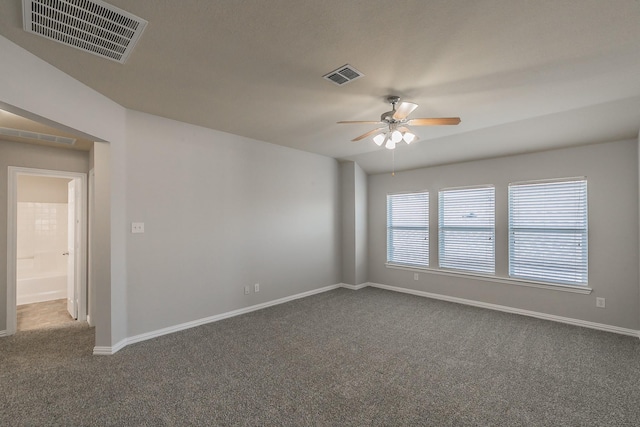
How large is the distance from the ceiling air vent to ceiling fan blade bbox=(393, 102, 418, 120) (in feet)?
1.55

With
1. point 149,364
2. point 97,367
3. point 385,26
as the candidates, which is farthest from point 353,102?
point 97,367

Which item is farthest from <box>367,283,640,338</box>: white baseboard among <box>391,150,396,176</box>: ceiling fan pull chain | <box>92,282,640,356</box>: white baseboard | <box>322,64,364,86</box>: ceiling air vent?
<box>322,64,364,86</box>: ceiling air vent

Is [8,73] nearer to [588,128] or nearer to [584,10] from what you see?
[584,10]

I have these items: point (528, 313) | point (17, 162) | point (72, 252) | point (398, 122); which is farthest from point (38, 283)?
point (528, 313)

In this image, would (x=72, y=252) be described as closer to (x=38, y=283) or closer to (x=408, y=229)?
(x=38, y=283)

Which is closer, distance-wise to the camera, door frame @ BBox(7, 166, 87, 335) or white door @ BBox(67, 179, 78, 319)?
door frame @ BBox(7, 166, 87, 335)

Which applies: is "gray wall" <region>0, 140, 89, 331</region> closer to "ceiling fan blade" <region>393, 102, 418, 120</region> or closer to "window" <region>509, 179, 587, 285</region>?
"ceiling fan blade" <region>393, 102, 418, 120</region>

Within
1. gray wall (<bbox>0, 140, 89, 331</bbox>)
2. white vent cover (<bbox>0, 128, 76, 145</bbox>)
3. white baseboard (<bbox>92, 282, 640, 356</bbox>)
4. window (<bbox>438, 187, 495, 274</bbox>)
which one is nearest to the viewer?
white baseboard (<bbox>92, 282, 640, 356</bbox>)

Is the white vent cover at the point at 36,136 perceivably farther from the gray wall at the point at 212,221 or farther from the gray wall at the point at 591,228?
the gray wall at the point at 591,228

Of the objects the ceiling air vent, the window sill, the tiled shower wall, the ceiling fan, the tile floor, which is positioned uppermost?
the ceiling air vent

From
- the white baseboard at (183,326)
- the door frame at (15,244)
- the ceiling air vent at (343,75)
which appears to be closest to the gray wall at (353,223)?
the white baseboard at (183,326)

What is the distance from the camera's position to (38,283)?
205 inches

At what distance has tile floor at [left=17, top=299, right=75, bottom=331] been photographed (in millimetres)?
3930

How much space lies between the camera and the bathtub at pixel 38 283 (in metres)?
5.08
